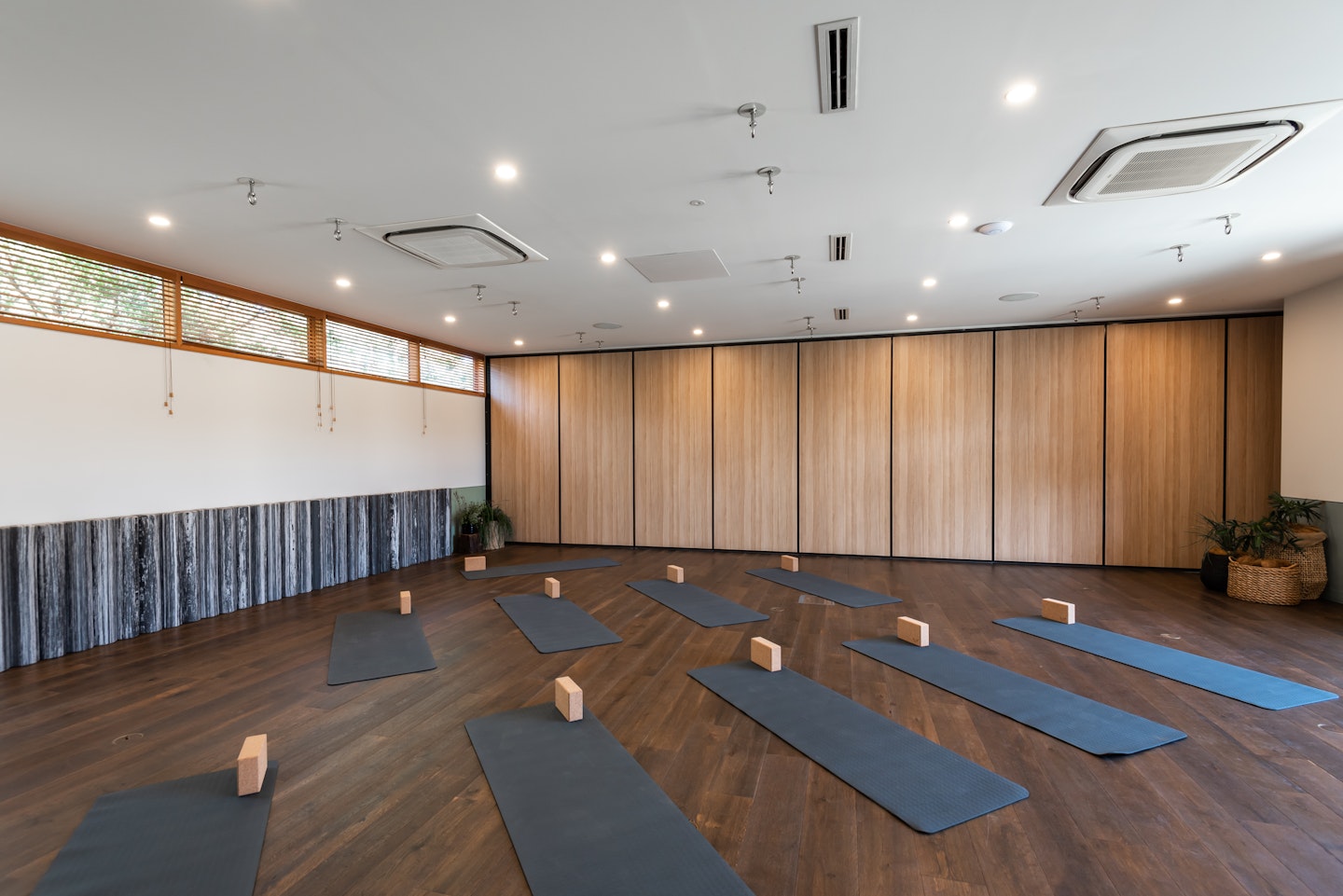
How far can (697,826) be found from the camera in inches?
82.8

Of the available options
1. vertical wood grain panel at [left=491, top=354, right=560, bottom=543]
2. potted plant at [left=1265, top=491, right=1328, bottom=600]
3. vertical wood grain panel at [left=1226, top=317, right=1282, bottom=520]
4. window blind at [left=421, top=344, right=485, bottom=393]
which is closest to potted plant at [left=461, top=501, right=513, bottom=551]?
vertical wood grain panel at [left=491, top=354, right=560, bottom=543]

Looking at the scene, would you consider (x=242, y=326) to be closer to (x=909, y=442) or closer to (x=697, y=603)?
(x=697, y=603)

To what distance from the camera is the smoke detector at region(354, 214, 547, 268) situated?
3.78 meters

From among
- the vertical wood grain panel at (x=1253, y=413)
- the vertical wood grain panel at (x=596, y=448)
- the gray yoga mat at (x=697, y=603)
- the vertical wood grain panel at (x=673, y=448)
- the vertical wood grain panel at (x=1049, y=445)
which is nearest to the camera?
the gray yoga mat at (x=697, y=603)

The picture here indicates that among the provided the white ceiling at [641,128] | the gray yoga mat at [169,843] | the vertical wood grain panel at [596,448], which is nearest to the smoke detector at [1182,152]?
the white ceiling at [641,128]

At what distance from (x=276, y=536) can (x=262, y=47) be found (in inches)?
182

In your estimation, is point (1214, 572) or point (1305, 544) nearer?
point (1305, 544)

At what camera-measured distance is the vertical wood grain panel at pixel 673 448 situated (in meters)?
8.16

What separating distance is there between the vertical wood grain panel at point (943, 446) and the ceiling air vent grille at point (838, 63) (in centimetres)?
542

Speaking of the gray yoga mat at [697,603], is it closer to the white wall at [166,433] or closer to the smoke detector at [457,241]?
the smoke detector at [457,241]

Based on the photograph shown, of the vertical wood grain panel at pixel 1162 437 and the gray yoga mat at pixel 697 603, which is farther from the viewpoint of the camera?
the vertical wood grain panel at pixel 1162 437

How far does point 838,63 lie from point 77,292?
16.9 ft

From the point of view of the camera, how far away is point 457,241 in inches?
158

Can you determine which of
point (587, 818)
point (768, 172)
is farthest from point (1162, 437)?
point (587, 818)
